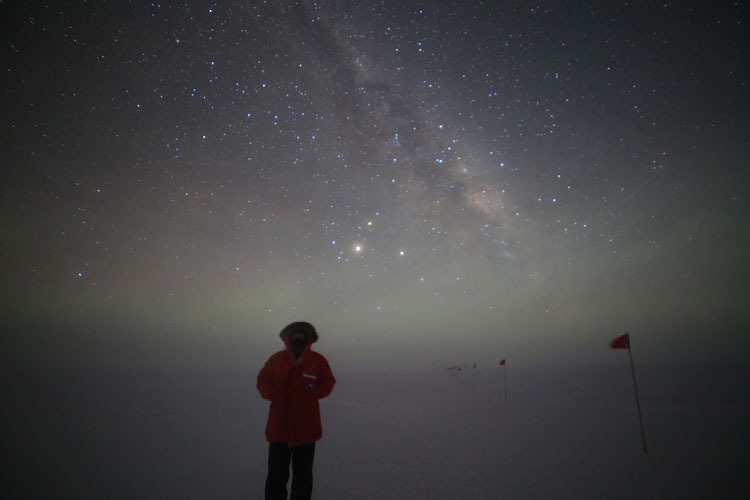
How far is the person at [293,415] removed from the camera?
3707mm

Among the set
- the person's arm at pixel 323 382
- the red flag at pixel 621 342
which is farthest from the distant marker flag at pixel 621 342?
the person's arm at pixel 323 382

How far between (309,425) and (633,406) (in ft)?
62.4

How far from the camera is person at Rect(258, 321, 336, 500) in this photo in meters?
3.71

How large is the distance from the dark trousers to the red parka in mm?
144

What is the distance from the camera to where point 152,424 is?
1207cm

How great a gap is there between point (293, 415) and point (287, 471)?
26.8 inches

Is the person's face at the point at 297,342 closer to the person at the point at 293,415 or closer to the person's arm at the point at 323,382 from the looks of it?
the person at the point at 293,415

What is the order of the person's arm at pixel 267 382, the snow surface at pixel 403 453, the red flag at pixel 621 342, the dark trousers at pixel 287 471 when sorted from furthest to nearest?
the red flag at pixel 621 342 → the snow surface at pixel 403 453 → the person's arm at pixel 267 382 → the dark trousers at pixel 287 471

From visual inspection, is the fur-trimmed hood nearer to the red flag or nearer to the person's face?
the person's face

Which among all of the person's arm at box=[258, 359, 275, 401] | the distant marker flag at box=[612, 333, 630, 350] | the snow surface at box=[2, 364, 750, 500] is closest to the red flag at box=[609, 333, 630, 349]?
the distant marker flag at box=[612, 333, 630, 350]

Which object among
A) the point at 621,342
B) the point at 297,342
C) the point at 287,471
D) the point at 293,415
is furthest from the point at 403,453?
the point at 621,342

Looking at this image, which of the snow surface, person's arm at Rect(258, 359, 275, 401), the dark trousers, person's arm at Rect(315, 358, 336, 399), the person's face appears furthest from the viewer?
the snow surface

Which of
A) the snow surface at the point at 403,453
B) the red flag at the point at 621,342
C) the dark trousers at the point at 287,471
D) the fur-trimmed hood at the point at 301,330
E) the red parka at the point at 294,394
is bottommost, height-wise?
the snow surface at the point at 403,453

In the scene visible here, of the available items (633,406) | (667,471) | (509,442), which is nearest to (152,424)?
(509,442)
